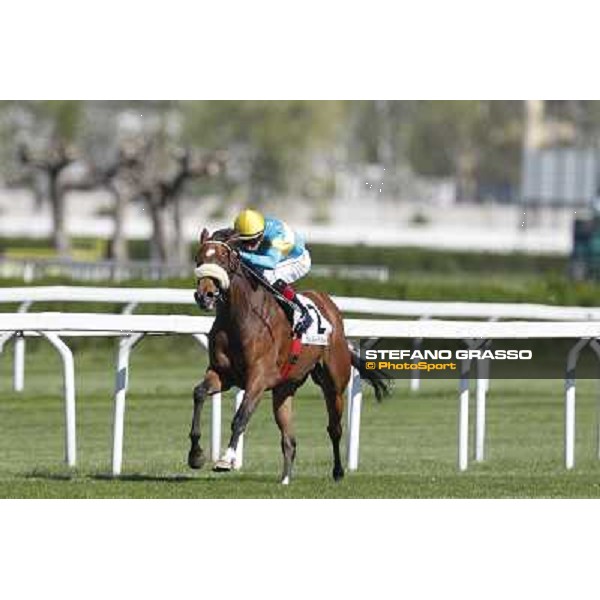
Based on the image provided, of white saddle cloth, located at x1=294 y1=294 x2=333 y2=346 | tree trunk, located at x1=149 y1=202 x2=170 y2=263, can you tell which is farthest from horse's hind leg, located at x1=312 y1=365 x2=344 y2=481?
tree trunk, located at x1=149 y1=202 x2=170 y2=263

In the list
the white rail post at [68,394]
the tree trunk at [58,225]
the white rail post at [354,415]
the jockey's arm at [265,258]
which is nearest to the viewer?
the jockey's arm at [265,258]

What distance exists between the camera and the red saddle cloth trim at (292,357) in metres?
9.66

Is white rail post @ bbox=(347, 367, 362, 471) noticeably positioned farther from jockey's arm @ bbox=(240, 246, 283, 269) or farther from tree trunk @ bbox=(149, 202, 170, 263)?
tree trunk @ bbox=(149, 202, 170, 263)

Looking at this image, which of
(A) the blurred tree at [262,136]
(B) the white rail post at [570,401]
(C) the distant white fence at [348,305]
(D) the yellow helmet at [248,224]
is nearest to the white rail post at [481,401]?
(B) the white rail post at [570,401]

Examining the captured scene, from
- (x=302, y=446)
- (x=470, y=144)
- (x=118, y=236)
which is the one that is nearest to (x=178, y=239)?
(x=118, y=236)

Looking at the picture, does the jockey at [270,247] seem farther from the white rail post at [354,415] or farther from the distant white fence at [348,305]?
the distant white fence at [348,305]

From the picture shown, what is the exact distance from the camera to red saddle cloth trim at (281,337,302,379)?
31.7 feet

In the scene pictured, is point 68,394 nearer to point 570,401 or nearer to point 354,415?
point 354,415

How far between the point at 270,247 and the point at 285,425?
0.87m

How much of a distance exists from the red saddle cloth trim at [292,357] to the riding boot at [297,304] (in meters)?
0.04

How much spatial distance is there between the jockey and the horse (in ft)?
0.19

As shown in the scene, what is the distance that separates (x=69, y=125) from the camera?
6353 cm

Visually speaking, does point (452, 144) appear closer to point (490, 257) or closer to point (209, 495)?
point (490, 257)

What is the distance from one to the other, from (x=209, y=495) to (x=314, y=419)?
12.8ft
